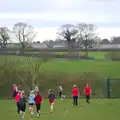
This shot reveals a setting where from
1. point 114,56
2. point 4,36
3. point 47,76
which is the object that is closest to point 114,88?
point 47,76

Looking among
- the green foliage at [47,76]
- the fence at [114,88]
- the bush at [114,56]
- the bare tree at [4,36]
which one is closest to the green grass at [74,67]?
the green foliage at [47,76]

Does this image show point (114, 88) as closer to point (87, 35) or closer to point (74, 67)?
point (74, 67)

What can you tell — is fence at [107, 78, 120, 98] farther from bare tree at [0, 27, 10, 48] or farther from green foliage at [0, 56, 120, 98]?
bare tree at [0, 27, 10, 48]

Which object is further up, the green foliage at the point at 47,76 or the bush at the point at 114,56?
the bush at the point at 114,56

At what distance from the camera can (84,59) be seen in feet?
222

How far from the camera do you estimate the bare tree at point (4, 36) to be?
78125 mm

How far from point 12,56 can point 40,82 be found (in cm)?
742

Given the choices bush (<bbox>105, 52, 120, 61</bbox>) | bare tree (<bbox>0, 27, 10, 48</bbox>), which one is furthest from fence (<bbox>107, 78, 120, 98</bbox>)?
bare tree (<bbox>0, 27, 10, 48</bbox>)

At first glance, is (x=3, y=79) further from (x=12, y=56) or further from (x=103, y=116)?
(x=103, y=116)

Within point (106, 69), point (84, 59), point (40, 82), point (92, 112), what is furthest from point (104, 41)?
point (92, 112)

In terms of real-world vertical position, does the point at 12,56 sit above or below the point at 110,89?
above

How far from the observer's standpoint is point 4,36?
3142 inches

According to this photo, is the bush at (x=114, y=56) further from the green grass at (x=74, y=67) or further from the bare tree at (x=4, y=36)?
the bare tree at (x=4, y=36)

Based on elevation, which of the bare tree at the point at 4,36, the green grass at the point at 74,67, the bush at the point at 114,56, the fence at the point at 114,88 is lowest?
the fence at the point at 114,88
